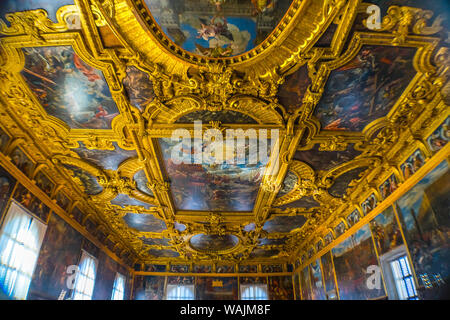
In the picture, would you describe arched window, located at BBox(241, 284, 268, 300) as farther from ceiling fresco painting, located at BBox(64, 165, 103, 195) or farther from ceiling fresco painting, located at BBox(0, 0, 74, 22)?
ceiling fresco painting, located at BBox(0, 0, 74, 22)

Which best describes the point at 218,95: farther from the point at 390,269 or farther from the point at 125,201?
the point at 390,269

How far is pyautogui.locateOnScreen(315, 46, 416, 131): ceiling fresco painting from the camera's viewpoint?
639cm

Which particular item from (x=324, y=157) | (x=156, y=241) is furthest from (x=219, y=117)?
(x=156, y=241)

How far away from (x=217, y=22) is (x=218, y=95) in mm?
1910

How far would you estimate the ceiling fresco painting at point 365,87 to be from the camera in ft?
21.0

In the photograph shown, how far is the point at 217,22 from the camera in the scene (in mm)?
5680

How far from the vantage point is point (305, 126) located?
8.23 m

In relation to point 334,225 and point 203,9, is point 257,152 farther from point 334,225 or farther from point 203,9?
point 334,225

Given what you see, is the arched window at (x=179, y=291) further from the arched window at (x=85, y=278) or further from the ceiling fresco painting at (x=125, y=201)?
the ceiling fresco painting at (x=125, y=201)

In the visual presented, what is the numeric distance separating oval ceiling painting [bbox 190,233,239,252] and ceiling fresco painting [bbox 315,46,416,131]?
11.2m

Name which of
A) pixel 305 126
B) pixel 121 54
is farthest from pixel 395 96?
pixel 121 54

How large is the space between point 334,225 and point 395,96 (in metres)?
8.78

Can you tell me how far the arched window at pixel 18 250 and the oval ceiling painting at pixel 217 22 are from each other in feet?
24.2

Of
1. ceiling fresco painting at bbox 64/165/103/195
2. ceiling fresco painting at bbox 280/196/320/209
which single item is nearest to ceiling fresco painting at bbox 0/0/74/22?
ceiling fresco painting at bbox 64/165/103/195
